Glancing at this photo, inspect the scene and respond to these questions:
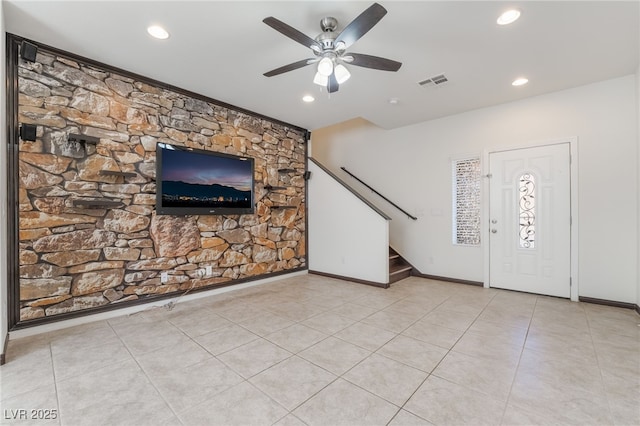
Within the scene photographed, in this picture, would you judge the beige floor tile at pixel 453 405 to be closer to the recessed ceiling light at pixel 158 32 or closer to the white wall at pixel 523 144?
the white wall at pixel 523 144

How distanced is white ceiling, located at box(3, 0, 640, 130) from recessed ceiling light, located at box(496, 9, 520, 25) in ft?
0.21

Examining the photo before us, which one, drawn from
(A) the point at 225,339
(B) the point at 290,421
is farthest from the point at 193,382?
(B) the point at 290,421

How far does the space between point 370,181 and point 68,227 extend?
470cm

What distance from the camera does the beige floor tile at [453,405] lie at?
157cm

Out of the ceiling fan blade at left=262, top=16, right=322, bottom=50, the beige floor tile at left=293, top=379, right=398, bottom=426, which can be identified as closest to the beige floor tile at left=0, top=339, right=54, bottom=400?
the beige floor tile at left=293, top=379, right=398, bottom=426

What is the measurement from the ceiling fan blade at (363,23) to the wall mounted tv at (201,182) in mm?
2496

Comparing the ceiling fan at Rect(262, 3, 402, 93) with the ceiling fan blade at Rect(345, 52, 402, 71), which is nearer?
the ceiling fan at Rect(262, 3, 402, 93)

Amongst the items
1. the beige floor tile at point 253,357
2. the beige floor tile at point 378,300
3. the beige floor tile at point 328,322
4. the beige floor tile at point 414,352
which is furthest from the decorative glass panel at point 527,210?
the beige floor tile at point 253,357

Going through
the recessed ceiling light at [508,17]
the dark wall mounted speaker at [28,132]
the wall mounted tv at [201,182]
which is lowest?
the wall mounted tv at [201,182]

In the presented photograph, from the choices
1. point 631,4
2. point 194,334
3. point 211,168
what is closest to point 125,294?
point 194,334

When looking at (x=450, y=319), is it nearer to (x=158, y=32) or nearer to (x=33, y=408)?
(x=33, y=408)

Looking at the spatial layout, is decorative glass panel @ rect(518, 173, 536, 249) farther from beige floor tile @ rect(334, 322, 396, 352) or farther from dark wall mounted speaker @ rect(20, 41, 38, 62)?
dark wall mounted speaker @ rect(20, 41, 38, 62)

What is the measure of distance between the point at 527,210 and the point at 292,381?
4.00 m

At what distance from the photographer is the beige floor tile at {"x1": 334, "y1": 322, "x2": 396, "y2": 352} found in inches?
97.2
